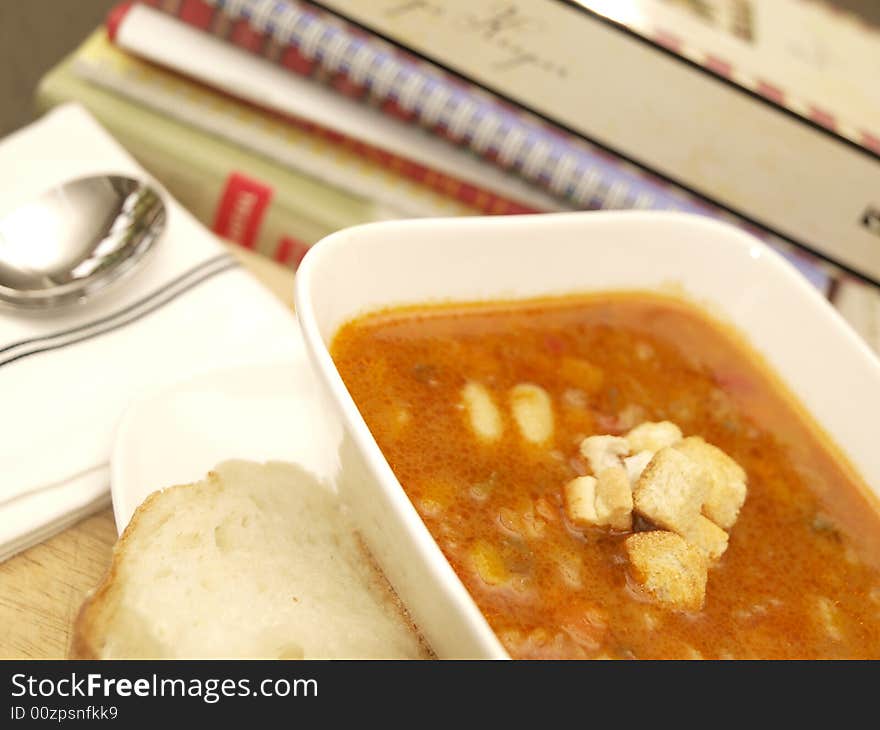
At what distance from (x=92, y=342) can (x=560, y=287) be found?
70 centimetres

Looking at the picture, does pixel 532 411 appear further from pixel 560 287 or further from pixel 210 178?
pixel 210 178

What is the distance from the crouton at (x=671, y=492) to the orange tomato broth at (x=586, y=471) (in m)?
0.06

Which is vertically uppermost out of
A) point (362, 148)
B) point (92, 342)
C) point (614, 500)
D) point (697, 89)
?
point (697, 89)

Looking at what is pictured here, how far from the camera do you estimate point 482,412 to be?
1254 millimetres

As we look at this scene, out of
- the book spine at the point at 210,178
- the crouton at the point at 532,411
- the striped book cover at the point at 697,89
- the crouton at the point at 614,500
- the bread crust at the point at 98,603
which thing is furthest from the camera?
the book spine at the point at 210,178

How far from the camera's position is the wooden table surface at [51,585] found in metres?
1.17

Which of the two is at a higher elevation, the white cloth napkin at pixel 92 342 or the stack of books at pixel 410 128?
the stack of books at pixel 410 128

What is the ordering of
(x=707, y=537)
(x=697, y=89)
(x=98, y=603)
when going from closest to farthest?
(x=98, y=603), (x=707, y=537), (x=697, y=89)

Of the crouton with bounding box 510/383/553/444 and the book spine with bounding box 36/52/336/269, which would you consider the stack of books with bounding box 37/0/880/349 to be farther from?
the crouton with bounding box 510/383/553/444

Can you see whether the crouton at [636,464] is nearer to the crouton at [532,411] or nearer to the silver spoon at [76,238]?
the crouton at [532,411]

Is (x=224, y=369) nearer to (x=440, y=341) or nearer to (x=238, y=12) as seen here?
(x=440, y=341)

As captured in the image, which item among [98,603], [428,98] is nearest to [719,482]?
[98,603]

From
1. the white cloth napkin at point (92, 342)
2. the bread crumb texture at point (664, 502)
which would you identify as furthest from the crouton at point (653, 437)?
the white cloth napkin at point (92, 342)

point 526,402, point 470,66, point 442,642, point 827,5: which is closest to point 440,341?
point 526,402
